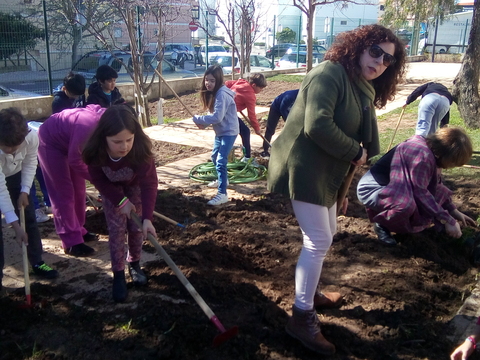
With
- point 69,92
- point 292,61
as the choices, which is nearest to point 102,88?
point 69,92

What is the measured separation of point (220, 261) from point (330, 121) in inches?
74.2

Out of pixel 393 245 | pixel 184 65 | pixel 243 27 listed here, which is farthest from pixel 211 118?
pixel 184 65

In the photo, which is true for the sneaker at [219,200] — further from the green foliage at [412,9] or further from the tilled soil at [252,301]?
the green foliage at [412,9]

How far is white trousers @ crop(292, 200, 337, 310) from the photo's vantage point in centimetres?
264

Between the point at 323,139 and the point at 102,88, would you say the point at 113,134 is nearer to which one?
the point at 323,139

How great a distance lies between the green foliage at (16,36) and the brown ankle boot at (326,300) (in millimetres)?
9205

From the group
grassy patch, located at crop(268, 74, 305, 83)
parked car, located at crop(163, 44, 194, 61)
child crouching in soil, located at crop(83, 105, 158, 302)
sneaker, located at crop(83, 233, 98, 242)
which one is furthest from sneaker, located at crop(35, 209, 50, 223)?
parked car, located at crop(163, 44, 194, 61)

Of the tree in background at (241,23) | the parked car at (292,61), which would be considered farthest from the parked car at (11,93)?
the parked car at (292,61)

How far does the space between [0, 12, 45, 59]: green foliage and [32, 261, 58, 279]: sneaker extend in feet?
25.4

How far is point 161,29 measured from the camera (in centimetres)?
1059

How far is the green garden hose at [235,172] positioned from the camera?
6.45 metres

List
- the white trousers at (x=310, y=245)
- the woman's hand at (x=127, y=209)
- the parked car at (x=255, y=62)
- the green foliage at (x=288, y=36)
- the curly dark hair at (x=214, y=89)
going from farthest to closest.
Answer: the green foliage at (x=288, y=36), the parked car at (x=255, y=62), the curly dark hair at (x=214, y=89), the woman's hand at (x=127, y=209), the white trousers at (x=310, y=245)

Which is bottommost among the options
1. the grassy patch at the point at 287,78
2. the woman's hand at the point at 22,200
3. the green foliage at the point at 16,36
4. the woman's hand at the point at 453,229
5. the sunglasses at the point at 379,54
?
the woman's hand at the point at 453,229

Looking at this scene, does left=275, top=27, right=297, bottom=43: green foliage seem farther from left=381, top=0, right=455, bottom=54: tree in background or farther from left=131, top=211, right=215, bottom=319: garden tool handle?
left=131, top=211, right=215, bottom=319: garden tool handle
